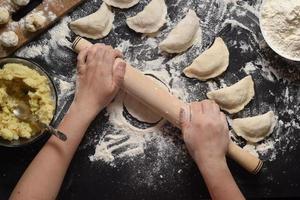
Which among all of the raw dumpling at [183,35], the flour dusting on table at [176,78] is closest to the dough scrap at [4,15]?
the flour dusting on table at [176,78]

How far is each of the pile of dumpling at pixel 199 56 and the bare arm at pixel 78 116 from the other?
0.10 m

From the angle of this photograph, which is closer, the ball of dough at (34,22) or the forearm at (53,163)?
the forearm at (53,163)

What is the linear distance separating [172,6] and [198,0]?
0.28 ft

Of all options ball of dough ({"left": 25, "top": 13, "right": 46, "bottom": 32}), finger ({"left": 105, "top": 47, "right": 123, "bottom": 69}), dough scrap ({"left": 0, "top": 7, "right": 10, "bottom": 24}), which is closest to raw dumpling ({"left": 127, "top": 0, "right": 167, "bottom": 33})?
finger ({"left": 105, "top": 47, "right": 123, "bottom": 69})

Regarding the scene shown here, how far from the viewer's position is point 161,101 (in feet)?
4.49

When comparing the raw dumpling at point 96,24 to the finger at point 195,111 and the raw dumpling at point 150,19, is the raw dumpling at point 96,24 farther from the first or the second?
the finger at point 195,111

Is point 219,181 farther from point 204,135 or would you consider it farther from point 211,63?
point 211,63

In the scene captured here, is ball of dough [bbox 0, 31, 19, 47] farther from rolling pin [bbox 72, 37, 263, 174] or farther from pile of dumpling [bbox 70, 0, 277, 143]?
rolling pin [bbox 72, 37, 263, 174]

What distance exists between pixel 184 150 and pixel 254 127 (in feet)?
0.72

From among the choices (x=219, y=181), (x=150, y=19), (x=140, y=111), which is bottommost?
(x=219, y=181)

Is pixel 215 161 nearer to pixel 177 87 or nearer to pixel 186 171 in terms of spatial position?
pixel 186 171

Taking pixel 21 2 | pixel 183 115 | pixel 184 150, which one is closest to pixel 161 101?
pixel 183 115

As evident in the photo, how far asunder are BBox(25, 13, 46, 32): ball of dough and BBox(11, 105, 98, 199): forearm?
0.27m

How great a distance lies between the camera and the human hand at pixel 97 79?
1.39 m
